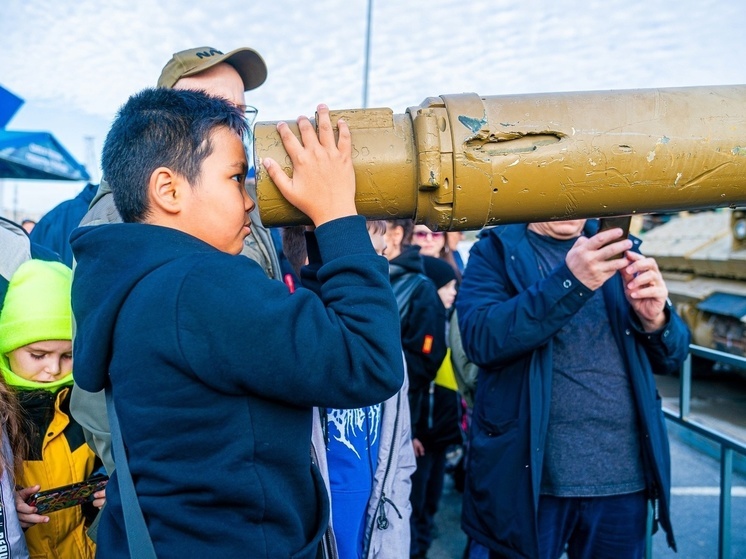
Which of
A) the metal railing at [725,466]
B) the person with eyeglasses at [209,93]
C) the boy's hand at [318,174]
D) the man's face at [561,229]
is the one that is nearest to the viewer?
the boy's hand at [318,174]

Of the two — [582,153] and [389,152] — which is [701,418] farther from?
[389,152]

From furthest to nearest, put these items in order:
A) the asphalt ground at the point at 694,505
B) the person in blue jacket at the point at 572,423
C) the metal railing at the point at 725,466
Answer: the asphalt ground at the point at 694,505 → the metal railing at the point at 725,466 → the person in blue jacket at the point at 572,423

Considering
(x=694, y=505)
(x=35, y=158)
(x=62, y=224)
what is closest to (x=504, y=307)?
(x=62, y=224)

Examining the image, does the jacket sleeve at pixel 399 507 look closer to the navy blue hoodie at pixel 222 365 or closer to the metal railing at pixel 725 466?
the navy blue hoodie at pixel 222 365

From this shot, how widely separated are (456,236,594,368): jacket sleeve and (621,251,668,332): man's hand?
14cm

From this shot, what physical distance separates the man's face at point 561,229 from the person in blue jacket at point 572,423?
8.3 inches

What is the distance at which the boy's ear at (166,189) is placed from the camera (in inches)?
41.4

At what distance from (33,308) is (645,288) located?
1895mm

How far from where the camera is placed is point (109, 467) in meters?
1.51

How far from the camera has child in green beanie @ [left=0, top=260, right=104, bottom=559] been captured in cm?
170

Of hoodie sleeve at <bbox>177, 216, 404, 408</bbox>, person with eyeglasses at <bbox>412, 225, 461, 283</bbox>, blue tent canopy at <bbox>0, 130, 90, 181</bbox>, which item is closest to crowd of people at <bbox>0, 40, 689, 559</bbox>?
hoodie sleeve at <bbox>177, 216, 404, 408</bbox>

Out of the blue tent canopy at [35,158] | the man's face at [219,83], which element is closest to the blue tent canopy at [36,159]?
the blue tent canopy at [35,158]

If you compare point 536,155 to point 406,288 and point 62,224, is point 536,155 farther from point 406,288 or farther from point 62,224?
point 62,224

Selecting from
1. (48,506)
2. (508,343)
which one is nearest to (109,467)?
(48,506)
